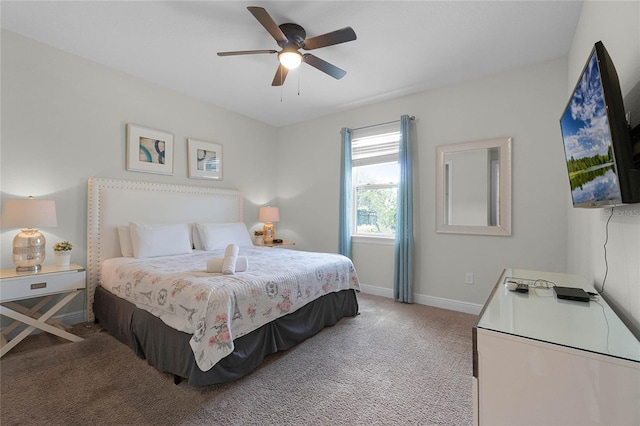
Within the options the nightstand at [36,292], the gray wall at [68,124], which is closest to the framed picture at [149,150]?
the gray wall at [68,124]

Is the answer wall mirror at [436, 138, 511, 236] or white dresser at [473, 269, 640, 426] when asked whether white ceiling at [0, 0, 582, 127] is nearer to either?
wall mirror at [436, 138, 511, 236]

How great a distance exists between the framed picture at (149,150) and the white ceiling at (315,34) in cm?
64

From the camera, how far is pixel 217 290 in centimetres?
182

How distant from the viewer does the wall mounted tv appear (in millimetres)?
1055

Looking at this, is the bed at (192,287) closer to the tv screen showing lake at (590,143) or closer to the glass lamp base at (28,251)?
the glass lamp base at (28,251)

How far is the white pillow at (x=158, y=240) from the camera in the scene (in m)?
2.96

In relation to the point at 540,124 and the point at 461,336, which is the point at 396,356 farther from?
the point at 540,124

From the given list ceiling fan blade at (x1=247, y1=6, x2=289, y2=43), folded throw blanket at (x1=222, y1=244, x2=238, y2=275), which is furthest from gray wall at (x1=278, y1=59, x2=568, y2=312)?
folded throw blanket at (x1=222, y1=244, x2=238, y2=275)

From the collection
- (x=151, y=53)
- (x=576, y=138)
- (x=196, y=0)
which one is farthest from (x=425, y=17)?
(x=151, y=53)

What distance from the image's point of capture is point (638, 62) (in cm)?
117

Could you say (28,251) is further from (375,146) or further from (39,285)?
(375,146)

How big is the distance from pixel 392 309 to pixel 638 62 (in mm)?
2876

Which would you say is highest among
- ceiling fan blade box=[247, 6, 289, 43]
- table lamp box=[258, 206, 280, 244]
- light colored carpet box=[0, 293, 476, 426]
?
ceiling fan blade box=[247, 6, 289, 43]

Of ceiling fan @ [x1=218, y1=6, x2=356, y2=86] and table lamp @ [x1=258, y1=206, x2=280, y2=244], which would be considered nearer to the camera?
ceiling fan @ [x1=218, y1=6, x2=356, y2=86]
